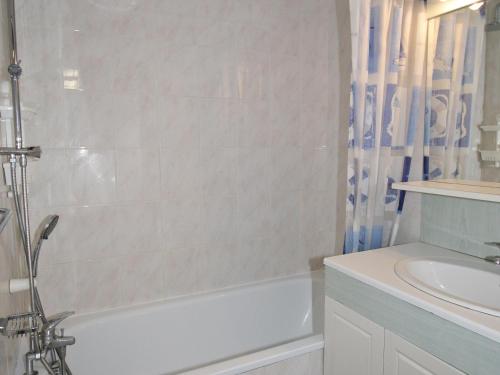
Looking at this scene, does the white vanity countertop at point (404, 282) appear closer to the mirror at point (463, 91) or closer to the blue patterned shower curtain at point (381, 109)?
the blue patterned shower curtain at point (381, 109)

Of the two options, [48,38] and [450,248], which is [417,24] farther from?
[48,38]

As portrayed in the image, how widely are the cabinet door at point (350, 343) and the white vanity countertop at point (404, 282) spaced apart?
0.17m

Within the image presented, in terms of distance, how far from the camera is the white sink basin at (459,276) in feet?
4.03

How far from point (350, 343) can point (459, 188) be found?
2.46ft

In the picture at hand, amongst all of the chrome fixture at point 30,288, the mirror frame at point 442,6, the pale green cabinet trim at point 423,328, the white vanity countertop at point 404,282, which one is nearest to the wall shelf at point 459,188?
the white vanity countertop at point 404,282

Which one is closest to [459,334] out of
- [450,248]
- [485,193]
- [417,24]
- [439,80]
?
[485,193]

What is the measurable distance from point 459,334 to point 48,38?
82.1 inches

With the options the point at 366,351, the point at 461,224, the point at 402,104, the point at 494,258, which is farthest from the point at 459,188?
the point at 366,351

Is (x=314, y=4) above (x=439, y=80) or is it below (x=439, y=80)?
above

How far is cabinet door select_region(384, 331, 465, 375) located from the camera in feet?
3.33

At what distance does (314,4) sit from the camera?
7.53ft

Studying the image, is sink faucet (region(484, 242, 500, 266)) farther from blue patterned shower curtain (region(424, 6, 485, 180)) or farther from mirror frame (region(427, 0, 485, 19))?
mirror frame (region(427, 0, 485, 19))

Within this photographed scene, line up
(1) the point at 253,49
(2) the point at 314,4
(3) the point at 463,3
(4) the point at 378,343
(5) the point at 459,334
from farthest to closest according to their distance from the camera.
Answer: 1. (2) the point at 314,4
2. (1) the point at 253,49
3. (3) the point at 463,3
4. (4) the point at 378,343
5. (5) the point at 459,334

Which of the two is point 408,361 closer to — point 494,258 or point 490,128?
point 494,258
